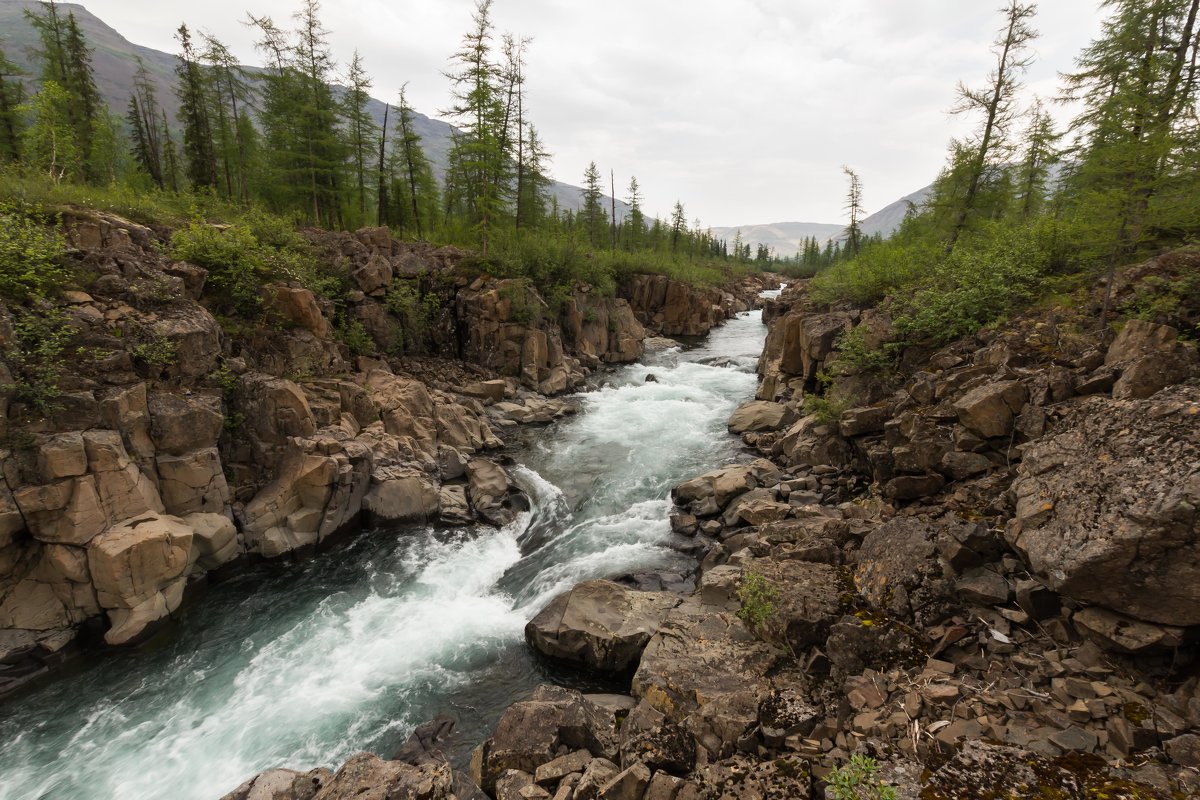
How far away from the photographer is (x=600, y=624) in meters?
9.38

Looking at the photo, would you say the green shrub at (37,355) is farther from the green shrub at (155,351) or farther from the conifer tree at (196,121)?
the conifer tree at (196,121)

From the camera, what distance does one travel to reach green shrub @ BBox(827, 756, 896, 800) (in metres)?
4.18

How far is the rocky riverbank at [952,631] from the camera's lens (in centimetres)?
452

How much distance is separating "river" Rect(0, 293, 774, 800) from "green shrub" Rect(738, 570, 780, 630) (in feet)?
12.5

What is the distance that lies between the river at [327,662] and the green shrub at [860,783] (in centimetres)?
593

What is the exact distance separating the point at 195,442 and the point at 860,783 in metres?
14.6

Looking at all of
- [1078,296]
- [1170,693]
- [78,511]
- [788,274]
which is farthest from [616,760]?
[788,274]

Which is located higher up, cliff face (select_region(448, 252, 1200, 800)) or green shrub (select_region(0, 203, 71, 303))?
green shrub (select_region(0, 203, 71, 303))

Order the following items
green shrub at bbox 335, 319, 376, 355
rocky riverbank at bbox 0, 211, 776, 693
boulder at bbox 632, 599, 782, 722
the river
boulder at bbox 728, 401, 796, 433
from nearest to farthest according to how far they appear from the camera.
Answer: boulder at bbox 632, 599, 782, 722 < the river < rocky riverbank at bbox 0, 211, 776, 693 < boulder at bbox 728, 401, 796, 433 < green shrub at bbox 335, 319, 376, 355

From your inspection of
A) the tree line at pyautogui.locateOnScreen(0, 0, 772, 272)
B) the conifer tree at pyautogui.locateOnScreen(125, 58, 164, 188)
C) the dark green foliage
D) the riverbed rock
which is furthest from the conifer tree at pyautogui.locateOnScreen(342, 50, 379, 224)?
the riverbed rock

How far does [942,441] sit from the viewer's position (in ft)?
30.7

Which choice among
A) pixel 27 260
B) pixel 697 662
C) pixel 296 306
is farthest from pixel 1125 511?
pixel 296 306

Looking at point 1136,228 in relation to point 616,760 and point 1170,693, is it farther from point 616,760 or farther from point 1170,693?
point 616,760

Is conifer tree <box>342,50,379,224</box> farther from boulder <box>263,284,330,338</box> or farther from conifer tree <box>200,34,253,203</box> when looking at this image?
boulder <box>263,284,330,338</box>
